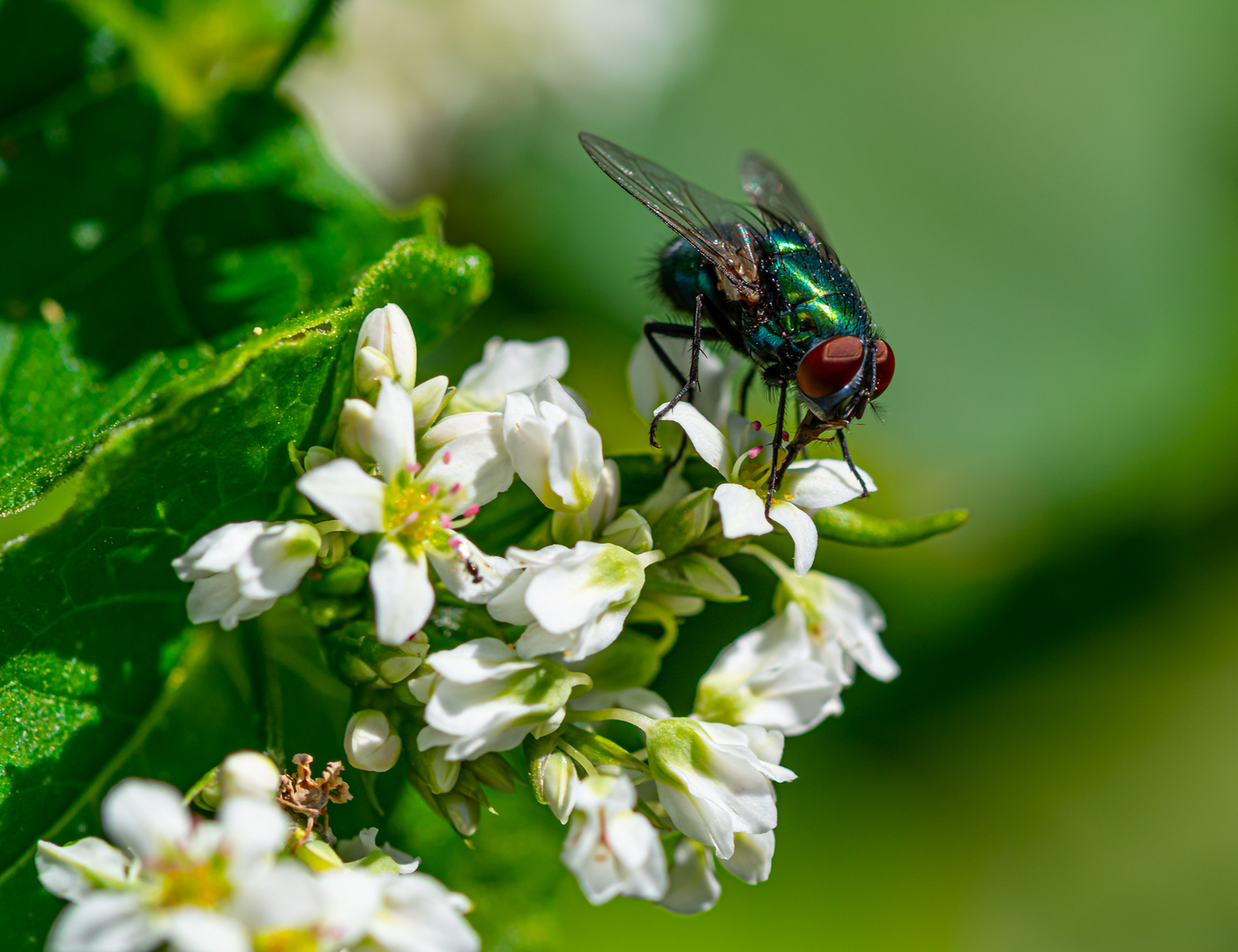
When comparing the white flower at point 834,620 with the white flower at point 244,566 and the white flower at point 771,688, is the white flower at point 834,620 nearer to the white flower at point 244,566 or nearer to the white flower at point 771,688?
the white flower at point 771,688

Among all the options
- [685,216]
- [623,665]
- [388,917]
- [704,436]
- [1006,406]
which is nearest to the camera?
[388,917]

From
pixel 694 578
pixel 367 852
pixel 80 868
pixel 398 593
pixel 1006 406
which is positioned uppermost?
pixel 1006 406

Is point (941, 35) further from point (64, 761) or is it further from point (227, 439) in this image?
point (64, 761)

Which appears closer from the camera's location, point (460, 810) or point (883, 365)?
point (460, 810)

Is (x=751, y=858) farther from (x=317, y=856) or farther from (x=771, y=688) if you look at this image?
(x=317, y=856)

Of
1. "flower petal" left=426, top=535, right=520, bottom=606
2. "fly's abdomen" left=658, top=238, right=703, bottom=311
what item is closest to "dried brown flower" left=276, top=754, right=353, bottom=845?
"flower petal" left=426, top=535, right=520, bottom=606

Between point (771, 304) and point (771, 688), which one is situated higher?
point (771, 304)

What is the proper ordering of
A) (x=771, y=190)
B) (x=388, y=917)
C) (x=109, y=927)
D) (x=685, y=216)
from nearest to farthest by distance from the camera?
1. (x=109, y=927)
2. (x=388, y=917)
3. (x=685, y=216)
4. (x=771, y=190)

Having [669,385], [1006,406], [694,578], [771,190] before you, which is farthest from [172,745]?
[1006,406]
